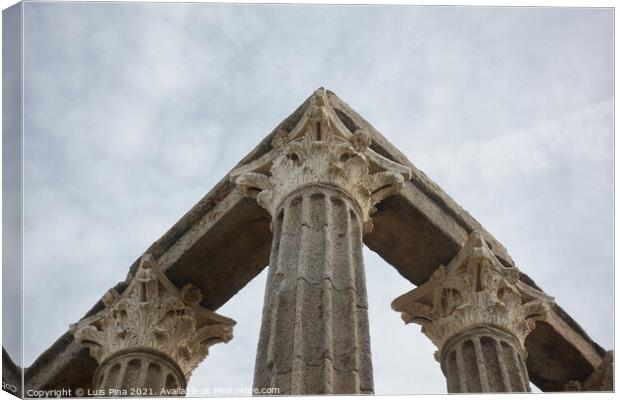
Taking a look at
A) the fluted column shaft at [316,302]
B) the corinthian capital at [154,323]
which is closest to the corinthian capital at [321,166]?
the fluted column shaft at [316,302]

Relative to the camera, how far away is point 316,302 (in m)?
12.1

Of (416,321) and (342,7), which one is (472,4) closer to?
(342,7)

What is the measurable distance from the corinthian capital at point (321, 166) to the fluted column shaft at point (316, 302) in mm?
376

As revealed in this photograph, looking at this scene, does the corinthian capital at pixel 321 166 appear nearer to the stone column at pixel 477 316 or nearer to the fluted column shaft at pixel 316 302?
the fluted column shaft at pixel 316 302

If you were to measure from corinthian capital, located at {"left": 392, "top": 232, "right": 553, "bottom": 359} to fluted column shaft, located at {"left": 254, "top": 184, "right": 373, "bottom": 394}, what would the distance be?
11.1 ft

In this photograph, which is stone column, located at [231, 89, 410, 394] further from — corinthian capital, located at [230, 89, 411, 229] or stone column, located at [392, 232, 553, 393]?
stone column, located at [392, 232, 553, 393]

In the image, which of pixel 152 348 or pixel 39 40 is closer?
pixel 39 40

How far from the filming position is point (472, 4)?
13648 millimetres

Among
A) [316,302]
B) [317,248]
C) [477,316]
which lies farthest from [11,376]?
[477,316]

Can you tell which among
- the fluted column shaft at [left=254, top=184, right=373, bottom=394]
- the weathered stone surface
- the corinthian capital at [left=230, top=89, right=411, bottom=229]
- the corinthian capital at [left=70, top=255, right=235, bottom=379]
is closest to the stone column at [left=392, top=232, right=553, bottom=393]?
the corinthian capital at [left=230, top=89, right=411, bottom=229]

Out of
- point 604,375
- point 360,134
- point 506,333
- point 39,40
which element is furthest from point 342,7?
point 604,375

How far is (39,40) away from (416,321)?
24.7 ft

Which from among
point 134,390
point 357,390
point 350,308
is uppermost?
point 134,390

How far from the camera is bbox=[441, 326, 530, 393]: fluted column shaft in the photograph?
15.7 m
